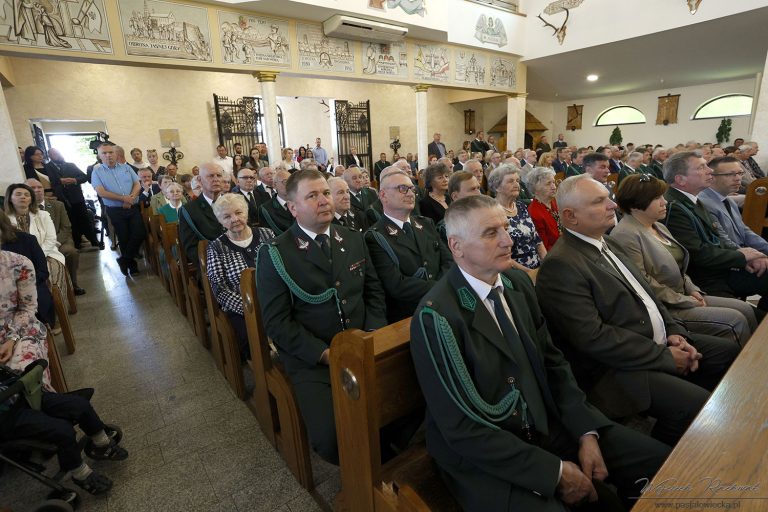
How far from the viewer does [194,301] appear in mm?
3047

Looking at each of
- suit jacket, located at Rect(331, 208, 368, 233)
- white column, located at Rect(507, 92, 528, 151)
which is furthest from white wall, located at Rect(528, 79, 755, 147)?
suit jacket, located at Rect(331, 208, 368, 233)

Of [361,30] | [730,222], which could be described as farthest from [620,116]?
[730,222]

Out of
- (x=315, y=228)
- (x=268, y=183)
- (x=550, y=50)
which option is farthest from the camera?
(x=550, y=50)

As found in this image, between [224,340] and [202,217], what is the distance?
1297mm

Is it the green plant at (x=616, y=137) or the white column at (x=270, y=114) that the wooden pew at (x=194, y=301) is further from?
the green plant at (x=616, y=137)

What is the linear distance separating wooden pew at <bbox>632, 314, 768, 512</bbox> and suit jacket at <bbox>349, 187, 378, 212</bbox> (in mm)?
3537

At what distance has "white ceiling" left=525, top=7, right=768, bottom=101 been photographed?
8750mm

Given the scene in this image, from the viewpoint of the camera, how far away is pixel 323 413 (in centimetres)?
155

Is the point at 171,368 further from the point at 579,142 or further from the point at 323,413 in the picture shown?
the point at 579,142

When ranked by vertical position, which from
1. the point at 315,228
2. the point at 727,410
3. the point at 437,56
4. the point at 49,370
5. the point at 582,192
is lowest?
the point at 49,370

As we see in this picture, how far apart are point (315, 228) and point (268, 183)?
Result: 11.1 ft

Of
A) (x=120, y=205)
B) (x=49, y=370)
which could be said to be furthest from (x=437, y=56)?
(x=49, y=370)

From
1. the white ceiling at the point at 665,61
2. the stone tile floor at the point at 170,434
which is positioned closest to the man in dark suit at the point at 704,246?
the stone tile floor at the point at 170,434

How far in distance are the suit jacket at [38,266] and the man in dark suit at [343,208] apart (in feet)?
6.72
